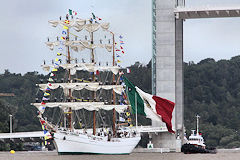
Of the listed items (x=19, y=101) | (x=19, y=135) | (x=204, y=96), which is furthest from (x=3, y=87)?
(x=19, y=135)

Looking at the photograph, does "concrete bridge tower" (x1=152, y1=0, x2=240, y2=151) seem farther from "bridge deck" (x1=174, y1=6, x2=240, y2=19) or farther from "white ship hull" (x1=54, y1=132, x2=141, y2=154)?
"white ship hull" (x1=54, y1=132, x2=141, y2=154)

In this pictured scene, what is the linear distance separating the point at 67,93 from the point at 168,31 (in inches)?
606

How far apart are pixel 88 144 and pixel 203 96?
262 ft

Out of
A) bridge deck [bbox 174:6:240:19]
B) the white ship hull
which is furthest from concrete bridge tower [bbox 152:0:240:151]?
the white ship hull

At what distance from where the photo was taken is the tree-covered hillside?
14988cm

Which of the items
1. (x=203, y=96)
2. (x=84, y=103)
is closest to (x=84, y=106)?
(x=84, y=103)

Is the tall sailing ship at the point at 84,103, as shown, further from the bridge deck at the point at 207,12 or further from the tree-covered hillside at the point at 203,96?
the tree-covered hillside at the point at 203,96

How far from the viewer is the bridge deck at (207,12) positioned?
100750 mm

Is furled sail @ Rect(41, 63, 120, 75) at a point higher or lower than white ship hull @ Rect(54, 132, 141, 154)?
higher

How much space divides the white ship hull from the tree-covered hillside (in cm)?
4772

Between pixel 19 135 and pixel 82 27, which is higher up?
pixel 82 27

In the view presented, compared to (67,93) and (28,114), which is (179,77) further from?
(28,114)

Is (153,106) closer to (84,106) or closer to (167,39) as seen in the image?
(84,106)

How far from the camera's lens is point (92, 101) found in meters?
94.9
